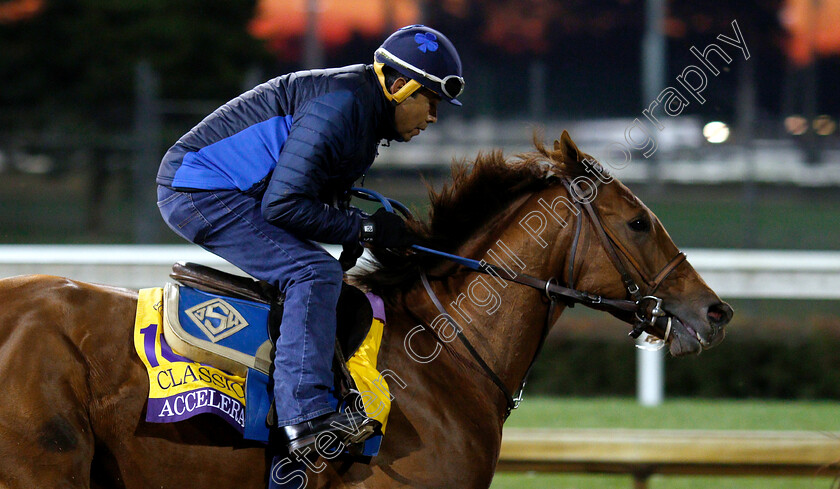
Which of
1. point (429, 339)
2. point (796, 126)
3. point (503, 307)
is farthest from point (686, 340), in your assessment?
point (796, 126)

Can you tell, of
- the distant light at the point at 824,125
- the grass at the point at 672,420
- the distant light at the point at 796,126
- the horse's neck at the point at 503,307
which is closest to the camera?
the horse's neck at the point at 503,307

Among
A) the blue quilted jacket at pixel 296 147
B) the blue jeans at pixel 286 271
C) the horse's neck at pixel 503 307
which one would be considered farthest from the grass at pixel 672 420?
the blue quilted jacket at pixel 296 147

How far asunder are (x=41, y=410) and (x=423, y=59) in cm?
150

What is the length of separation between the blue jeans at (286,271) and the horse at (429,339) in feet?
0.79

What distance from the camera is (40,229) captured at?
1116 cm

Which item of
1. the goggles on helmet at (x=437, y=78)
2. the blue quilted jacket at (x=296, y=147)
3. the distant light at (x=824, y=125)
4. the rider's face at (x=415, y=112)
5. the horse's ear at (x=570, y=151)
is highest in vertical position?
the distant light at (x=824, y=125)

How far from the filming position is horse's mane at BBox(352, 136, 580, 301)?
9.76 ft

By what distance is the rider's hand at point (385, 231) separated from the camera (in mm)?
2701

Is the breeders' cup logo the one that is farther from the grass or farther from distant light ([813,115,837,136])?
distant light ([813,115,837,136])

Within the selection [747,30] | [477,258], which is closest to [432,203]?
[477,258]

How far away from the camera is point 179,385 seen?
2447 millimetres

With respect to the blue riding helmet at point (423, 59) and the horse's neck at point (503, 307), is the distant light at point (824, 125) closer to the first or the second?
the horse's neck at point (503, 307)

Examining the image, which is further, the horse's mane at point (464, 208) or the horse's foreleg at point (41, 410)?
the horse's mane at point (464, 208)

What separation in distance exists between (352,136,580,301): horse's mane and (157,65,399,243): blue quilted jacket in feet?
1.08
